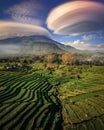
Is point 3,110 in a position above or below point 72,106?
above

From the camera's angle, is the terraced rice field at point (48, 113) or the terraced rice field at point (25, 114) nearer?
the terraced rice field at point (25, 114)

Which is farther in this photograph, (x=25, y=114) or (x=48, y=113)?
(x=48, y=113)

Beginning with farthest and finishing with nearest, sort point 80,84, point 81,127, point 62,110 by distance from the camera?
1. point 80,84
2. point 62,110
3. point 81,127

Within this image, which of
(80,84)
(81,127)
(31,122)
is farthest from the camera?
(80,84)

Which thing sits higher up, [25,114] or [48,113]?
[25,114]

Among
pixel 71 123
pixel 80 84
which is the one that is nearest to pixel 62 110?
pixel 71 123

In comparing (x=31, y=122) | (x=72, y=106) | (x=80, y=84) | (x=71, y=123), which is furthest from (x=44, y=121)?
(x=80, y=84)

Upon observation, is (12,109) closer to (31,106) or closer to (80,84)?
(31,106)

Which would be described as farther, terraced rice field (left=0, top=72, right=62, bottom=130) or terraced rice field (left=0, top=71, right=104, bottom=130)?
terraced rice field (left=0, top=71, right=104, bottom=130)

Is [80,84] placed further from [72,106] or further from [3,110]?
[3,110]

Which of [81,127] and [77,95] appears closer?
[81,127]
